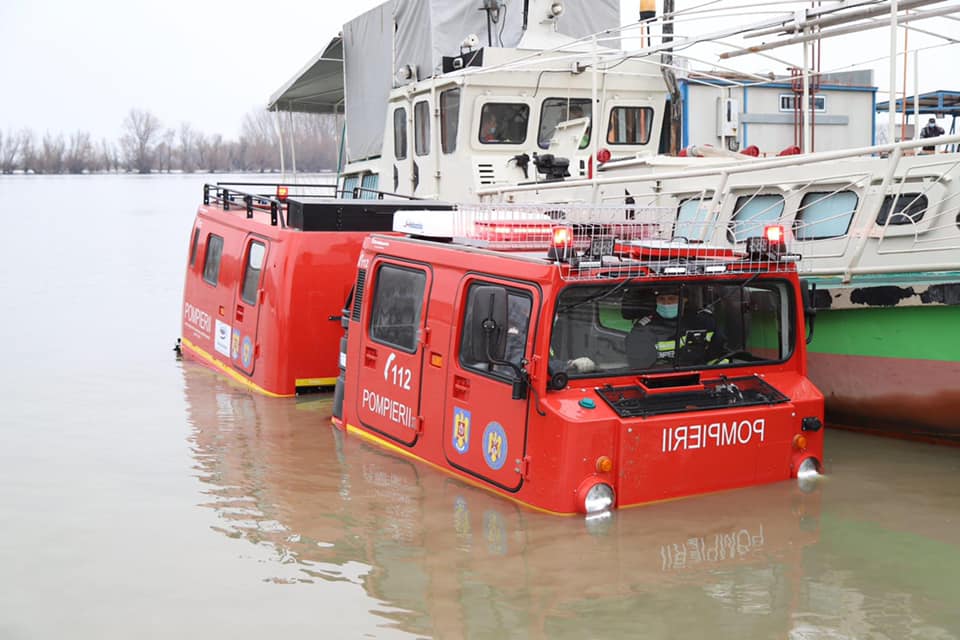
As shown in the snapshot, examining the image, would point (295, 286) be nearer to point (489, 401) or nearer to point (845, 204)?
point (489, 401)

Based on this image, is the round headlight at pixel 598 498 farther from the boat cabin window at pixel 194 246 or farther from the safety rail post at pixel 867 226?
the boat cabin window at pixel 194 246

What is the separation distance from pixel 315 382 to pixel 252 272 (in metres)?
1.47

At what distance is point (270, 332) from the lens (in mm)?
10914

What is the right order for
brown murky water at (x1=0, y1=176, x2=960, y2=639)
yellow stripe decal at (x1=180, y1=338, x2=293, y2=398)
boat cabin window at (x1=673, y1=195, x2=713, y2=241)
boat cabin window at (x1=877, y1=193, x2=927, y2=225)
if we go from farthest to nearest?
yellow stripe decal at (x1=180, y1=338, x2=293, y2=398) < boat cabin window at (x1=673, y1=195, x2=713, y2=241) < boat cabin window at (x1=877, y1=193, x2=927, y2=225) < brown murky water at (x1=0, y1=176, x2=960, y2=639)

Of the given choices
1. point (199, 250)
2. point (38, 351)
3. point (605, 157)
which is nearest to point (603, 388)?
point (605, 157)

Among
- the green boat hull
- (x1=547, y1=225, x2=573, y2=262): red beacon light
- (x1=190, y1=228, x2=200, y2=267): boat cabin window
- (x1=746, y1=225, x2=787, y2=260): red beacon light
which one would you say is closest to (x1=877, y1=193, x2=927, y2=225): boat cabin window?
the green boat hull

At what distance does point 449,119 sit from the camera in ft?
46.9

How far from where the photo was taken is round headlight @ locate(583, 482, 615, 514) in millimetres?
6660

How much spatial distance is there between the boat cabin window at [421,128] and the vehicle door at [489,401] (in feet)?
25.4

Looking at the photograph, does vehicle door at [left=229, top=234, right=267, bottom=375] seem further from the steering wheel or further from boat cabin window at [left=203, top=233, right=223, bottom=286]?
the steering wheel

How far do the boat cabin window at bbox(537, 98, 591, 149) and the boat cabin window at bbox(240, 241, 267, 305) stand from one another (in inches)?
172

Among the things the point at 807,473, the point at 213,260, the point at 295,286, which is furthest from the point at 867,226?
the point at 213,260

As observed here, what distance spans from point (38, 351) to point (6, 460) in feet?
21.1

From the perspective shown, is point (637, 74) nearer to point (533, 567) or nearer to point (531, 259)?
point (531, 259)
